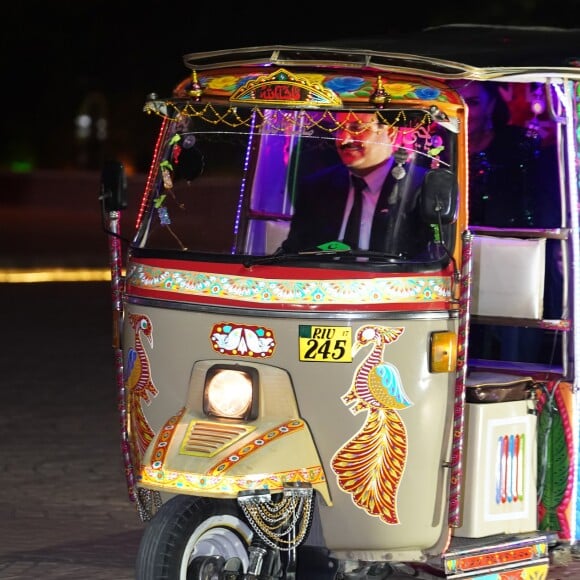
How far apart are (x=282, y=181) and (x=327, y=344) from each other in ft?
4.04

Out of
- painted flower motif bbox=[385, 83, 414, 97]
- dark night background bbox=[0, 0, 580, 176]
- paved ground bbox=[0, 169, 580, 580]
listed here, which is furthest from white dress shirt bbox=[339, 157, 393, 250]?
dark night background bbox=[0, 0, 580, 176]

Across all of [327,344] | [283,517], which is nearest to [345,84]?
[327,344]

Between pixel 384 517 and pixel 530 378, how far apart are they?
1.07 m

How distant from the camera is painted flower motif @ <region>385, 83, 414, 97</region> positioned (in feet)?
20.9

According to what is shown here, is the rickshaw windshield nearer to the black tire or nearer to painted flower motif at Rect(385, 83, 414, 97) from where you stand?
painted flower motif at Rect(385, 83, 414, 97)

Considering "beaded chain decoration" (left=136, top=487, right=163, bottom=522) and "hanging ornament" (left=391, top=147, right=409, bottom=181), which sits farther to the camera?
"beaded chain decoration" (left=136, top=487, right=163, bottom=522)

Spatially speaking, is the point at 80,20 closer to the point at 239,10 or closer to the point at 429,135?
the point at 239,10

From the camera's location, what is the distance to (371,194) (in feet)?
21.5

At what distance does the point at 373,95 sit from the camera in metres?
6.32

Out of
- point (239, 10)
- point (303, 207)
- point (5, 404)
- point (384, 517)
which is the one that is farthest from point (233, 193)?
point (239, 10)

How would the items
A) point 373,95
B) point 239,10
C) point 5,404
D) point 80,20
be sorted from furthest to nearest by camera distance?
1. point 80,20
2. point 239,10
3. point 5,404
4. point 373,95

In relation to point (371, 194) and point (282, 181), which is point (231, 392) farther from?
point (282, 181)

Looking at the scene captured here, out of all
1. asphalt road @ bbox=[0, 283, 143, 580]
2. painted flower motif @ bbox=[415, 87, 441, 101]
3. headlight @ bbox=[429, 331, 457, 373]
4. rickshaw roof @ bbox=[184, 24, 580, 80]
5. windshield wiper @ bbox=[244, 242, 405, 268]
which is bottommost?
asphalt road @ bbox=[0, 283, 143, 580]

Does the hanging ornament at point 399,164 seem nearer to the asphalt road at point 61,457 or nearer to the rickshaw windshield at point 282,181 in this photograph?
the rickshaw windshield at point 282,181
